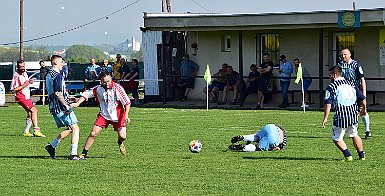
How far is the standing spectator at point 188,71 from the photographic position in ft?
121

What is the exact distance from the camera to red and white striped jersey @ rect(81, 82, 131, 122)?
54.8ft

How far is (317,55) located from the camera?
34.5 meters

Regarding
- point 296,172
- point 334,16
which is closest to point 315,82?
point 334,16

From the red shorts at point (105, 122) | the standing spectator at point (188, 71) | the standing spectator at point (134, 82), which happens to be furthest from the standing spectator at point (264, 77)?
the red shorts at point (105, 122)

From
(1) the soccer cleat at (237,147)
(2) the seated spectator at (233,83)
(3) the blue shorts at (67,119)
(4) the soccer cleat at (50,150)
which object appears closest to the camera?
(4) the soccer cleat at (50,150)

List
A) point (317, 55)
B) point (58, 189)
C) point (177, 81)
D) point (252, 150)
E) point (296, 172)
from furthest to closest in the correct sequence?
1. point (177, 81)
2. point (317, 55)
3. point (252, 150)
4. point (296, 172)
5. point (58, 189)

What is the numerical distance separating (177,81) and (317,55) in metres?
5.70

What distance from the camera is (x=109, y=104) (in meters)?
16.8

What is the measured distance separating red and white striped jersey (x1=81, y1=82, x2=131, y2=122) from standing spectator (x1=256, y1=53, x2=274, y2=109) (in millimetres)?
16511

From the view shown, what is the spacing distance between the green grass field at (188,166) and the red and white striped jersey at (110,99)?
75 centimetres

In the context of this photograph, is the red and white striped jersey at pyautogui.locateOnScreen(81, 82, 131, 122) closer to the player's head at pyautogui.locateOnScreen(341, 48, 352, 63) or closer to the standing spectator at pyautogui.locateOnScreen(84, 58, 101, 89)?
the player's head at pyautogui.locateOnScreen(341, 48, 352, 63)

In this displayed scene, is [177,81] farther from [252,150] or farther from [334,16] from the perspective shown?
[252,150]

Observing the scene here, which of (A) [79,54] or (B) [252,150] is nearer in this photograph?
(B) [252,150]

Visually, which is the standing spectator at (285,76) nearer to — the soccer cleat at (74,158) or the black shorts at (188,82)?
the black shorts at (188,82)
